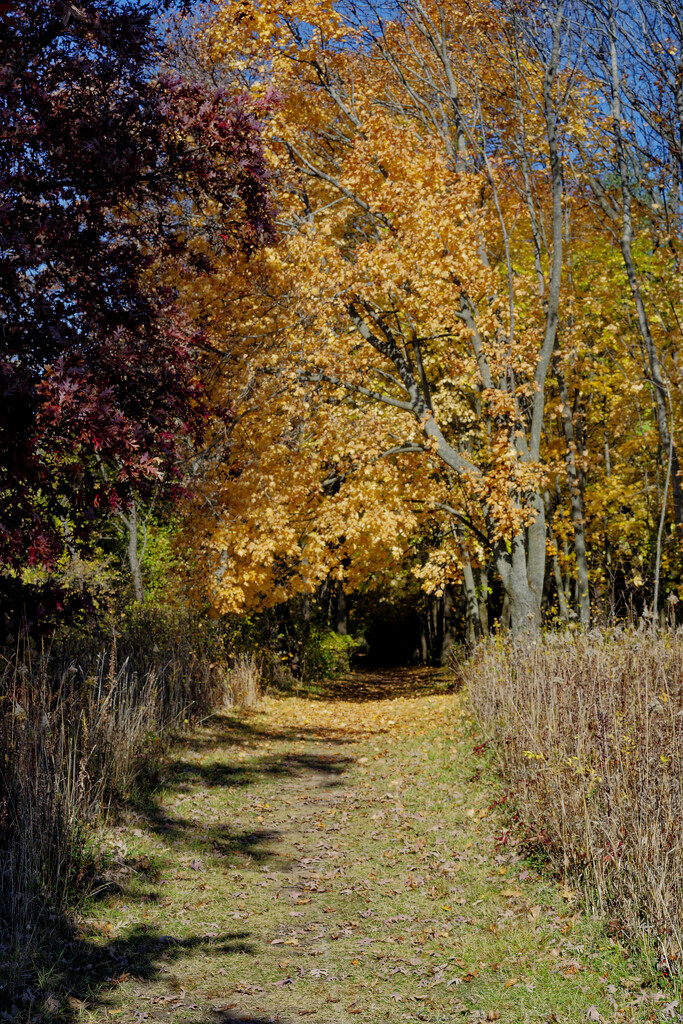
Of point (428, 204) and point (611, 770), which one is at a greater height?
point (428, 204)

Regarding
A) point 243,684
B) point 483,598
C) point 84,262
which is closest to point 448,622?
point 483,598

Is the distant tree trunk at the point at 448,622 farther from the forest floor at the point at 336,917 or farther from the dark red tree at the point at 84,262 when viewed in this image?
the dark red tree at the point at 84,262

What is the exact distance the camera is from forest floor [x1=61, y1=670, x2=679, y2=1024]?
4336mm

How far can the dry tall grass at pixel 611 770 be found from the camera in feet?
14.8

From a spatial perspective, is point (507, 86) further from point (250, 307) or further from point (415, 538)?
point (415, 538)

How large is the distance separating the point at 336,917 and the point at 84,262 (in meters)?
5.19

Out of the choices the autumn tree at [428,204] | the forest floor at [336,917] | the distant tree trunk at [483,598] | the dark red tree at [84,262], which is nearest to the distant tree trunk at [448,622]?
the distant tree trunk at [483,598]

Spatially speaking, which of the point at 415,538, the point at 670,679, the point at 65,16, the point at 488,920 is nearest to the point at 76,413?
the point at 65,16

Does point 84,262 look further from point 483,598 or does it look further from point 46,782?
point 483,598

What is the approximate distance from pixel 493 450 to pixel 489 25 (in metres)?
6.85

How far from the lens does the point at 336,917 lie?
18.6 ft

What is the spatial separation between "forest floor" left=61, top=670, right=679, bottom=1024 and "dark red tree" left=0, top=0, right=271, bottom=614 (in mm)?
2606

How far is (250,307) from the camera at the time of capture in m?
11.7

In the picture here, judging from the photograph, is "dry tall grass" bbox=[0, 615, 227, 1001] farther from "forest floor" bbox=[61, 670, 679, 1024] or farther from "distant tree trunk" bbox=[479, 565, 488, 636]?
"distant tree trunk" bbox=[479, 565, 488, 636]
